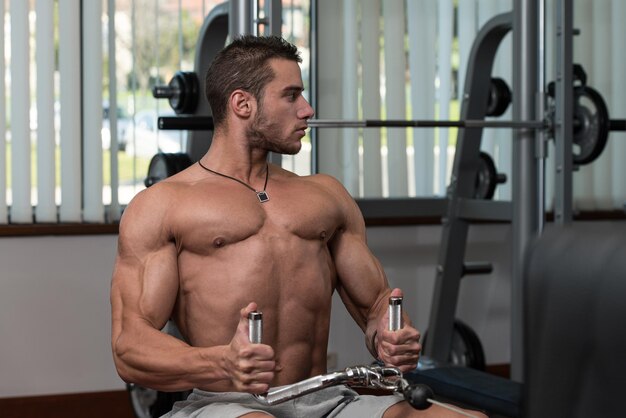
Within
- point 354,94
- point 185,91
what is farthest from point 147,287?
point 354,94

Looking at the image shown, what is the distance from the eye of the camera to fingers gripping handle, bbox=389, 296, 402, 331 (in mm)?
1398

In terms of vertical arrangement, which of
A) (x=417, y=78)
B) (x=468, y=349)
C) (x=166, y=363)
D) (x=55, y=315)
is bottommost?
(x=468, y=349)

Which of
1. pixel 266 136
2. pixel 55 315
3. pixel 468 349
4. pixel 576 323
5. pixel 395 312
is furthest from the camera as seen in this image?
pixel 468 349

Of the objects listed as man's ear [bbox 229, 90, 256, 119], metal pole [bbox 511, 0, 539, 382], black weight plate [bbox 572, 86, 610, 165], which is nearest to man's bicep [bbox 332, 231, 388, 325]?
man's ear [bbox 229, 90, 256, 119]

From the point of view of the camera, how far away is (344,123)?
2.51 metres

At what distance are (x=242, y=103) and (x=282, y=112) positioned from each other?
2.8 inches

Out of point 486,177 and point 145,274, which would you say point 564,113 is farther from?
point 145,274

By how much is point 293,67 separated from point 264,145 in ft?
0.48

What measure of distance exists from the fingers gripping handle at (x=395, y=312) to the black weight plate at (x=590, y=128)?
160 cm

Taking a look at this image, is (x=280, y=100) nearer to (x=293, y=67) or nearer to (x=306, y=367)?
(x=293, y=67)

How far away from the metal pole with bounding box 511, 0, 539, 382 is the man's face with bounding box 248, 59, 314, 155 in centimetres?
126

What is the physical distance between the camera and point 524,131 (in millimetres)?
2826

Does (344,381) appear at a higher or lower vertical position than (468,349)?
higher

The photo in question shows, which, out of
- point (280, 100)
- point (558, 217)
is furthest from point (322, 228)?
point (558, 217)
